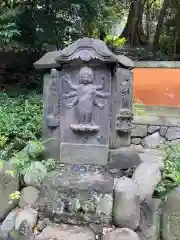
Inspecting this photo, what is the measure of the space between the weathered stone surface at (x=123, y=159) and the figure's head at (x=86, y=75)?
2.81ft

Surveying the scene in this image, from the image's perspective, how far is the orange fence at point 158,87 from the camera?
18.0ft

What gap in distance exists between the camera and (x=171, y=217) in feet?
9.73

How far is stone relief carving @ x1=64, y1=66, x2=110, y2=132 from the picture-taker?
11.8 ft

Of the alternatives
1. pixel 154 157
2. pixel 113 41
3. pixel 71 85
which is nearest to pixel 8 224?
pixel 71 85

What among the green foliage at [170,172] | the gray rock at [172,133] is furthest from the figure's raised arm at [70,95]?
the gray rock at [172,133]

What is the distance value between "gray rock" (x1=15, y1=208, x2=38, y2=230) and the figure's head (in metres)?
1.46

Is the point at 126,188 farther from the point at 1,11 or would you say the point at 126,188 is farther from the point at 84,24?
the point at 84,24

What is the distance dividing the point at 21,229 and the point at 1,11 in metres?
4.35

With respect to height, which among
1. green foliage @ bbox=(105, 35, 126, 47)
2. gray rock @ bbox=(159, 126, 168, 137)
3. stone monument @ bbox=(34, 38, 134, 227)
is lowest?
gray rock @ bbox=(159, 126, 168, 137)

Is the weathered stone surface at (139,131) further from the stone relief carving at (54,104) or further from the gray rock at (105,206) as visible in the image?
the gray rock at (105,206)

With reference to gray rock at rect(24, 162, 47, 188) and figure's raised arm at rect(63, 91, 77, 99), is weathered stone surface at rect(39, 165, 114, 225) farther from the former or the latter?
figure's raised arm at rect(63, 91, 77, 99)

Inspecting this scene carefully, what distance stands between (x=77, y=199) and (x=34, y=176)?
2.01 ft

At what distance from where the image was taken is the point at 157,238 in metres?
3.04

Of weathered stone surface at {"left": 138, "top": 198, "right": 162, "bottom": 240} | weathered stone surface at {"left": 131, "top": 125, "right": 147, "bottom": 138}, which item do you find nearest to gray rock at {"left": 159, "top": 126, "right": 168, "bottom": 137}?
weathered stone surface at {"left": 131, "top": 125, "right": 147, "bottom": 138}
